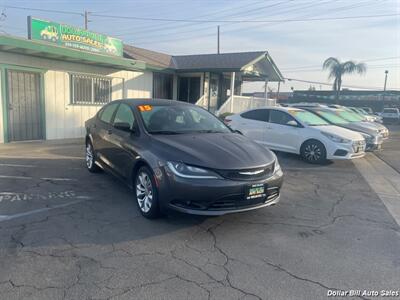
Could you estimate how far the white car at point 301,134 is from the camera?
8648mm

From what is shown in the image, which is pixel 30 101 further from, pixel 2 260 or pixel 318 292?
pixel 318 292

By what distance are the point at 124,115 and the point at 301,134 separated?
532cm

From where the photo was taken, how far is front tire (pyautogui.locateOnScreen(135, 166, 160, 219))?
4293mm

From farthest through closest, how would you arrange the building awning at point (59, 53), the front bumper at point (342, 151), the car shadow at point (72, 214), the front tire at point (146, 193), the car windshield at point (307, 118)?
the building awning at point (59, 53), the car windshield at point (307, 118), the front bumper at point (342, 151), the front tire at point (146, 193), the car shadow at point (72, 214)

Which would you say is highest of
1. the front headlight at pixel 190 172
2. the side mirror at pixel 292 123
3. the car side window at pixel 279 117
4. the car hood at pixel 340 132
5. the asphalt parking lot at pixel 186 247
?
the car side window at pixel 279 117

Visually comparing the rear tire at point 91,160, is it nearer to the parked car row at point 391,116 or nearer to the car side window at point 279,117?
the car side window at point 279,117

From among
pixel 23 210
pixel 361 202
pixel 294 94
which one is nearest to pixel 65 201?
pixel 23 210

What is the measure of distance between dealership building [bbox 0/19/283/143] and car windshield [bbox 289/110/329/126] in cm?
673

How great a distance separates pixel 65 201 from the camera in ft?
17.0

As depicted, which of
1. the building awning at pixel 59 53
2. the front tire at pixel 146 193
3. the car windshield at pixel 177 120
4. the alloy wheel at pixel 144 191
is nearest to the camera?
the front tire at pixel 146 193

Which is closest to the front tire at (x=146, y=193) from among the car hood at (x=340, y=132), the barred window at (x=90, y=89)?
the car hood at (x=340, y=132)

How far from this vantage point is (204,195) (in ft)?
12.9

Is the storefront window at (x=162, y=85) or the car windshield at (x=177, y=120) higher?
the storefront window at (x=162, y=85)

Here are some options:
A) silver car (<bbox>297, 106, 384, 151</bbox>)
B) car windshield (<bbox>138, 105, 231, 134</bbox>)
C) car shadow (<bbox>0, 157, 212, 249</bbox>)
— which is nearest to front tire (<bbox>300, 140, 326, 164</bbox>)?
silver car (<bbox>297, 106, 384, 151</bbox>)
